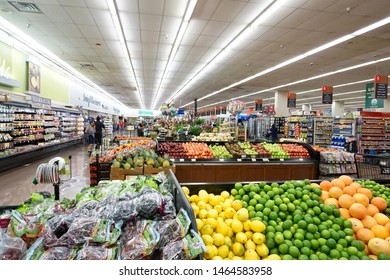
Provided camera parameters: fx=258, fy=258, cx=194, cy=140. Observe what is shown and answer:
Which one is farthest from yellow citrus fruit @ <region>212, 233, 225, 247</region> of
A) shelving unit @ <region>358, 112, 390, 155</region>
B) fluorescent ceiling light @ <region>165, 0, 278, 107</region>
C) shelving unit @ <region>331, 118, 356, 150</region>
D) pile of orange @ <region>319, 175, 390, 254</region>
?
shelving unit @ <region>358, 112, 390, 155</region>

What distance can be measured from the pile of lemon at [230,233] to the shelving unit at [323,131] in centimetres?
1217

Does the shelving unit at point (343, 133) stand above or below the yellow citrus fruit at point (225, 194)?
above

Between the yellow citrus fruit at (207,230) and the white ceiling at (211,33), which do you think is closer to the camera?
the yellow citrus fruit at (207,230)

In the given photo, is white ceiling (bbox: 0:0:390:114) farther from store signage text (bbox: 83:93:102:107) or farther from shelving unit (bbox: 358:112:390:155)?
store signage text (bbox: 83:93:102:107)

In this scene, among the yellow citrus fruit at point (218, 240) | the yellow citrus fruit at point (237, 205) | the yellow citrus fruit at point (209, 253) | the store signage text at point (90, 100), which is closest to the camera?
the yellow citrus fruit at point (209, 253)

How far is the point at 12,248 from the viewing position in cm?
133

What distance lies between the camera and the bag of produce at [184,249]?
51.3 inches

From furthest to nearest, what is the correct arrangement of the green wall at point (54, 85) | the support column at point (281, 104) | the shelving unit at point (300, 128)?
the support column at point (281, 104) < the shelving unit at point (300, 128) < the green wall at point (54, 85)

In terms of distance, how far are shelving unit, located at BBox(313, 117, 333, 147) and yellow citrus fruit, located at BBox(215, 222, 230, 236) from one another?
1238 cm

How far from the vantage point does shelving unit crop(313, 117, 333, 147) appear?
12820mm

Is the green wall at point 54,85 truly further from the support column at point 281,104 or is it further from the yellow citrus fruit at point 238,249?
the support column at point 281,104

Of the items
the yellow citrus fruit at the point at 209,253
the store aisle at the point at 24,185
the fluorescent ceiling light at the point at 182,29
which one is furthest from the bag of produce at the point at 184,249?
the fluorescent ceiling light at the point at 182,29

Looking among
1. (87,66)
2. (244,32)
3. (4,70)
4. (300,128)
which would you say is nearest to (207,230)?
(244,32)

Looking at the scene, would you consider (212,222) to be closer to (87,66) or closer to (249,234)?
(249,234)
